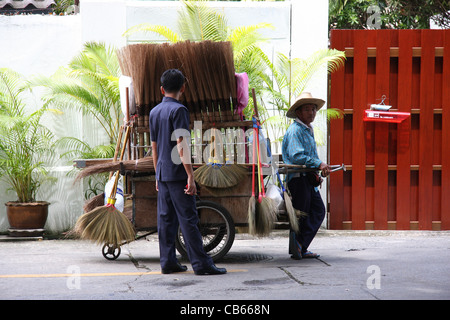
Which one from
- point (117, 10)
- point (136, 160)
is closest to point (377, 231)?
point (136, 160)

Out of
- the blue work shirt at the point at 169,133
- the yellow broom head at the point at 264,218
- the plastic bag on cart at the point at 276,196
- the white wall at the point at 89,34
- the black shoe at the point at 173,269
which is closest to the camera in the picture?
the blue work shirt at the point at 169,133

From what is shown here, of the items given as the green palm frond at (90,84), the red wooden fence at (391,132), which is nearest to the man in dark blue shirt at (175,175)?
the green palm frond at (90,84)

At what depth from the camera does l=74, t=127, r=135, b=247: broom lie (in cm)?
683

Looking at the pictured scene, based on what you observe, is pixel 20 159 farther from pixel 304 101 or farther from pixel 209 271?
pixel 304 101

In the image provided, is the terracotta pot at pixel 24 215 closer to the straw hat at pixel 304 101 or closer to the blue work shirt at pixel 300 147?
the blue work shirt at pixel 300 147

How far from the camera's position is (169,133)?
6.24 meters

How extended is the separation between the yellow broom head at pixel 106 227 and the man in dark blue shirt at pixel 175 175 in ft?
2.03

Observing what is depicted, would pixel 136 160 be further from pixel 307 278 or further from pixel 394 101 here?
pixel 394 101

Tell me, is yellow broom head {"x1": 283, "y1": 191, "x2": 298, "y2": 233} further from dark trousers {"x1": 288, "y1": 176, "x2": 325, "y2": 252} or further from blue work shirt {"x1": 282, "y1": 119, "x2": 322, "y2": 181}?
blue work shirt {"x1": 282, "y1": 119, "x2": 322, "y2": 181}

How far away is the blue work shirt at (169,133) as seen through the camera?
20.3ft

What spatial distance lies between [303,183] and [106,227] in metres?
2.14

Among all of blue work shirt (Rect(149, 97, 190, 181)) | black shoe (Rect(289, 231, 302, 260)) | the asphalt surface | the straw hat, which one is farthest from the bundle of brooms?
the asphalt surface

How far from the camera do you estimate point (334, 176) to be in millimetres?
9531
